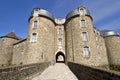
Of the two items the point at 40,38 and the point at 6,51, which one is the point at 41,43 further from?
the point at 6,51

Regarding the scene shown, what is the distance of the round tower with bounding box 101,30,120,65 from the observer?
26.3 m

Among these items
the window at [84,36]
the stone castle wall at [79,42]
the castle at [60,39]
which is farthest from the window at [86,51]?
the window at [84,36]

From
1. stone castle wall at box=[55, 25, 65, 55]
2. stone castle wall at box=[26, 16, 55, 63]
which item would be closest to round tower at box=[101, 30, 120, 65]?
stone castle wall at box=[55, 25, 65, 55]

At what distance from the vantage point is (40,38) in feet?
57.5

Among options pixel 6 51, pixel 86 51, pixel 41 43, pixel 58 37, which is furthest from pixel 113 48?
pixel 6 51

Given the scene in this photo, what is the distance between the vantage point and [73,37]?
18.2 metres

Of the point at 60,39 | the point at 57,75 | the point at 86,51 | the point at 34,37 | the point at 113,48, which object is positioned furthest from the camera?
the point at 113,48

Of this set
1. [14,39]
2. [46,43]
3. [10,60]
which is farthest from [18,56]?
[46,43]

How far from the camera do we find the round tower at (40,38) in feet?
55.4

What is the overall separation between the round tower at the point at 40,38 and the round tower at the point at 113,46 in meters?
15.9

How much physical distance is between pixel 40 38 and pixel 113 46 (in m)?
19.4

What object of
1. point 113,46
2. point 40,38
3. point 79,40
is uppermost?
point 40,38

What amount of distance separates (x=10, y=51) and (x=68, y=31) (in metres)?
16.0

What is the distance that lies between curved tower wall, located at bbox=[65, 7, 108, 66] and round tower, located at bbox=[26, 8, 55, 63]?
10.3ft
